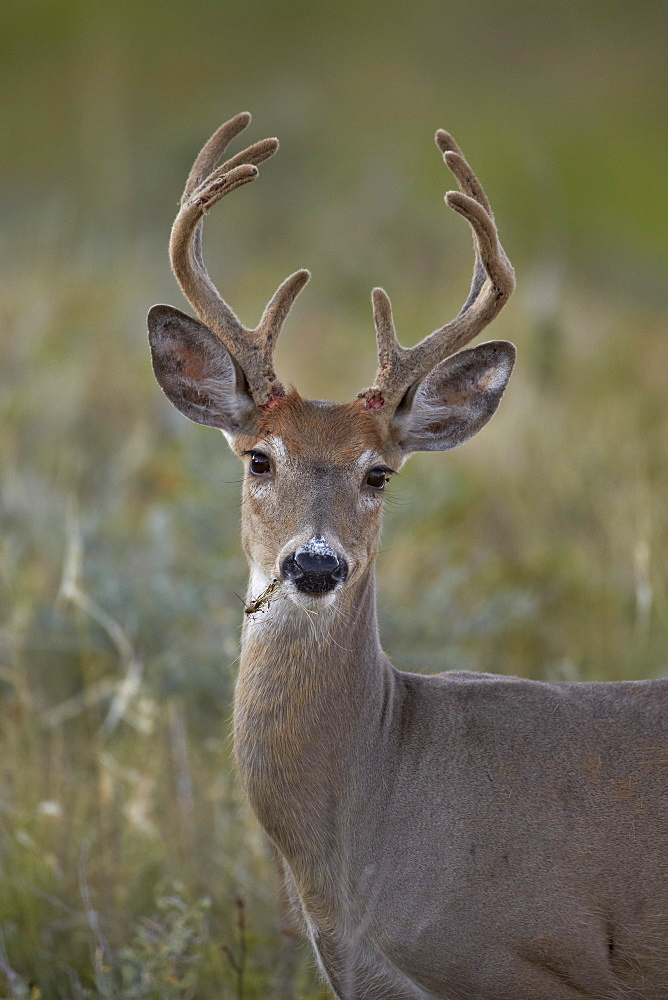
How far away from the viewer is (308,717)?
378 centimetres

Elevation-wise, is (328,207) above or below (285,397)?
above

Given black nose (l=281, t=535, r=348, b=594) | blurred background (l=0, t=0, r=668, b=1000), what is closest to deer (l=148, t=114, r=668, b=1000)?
black nose (l=281, t=535, r=348, b=594)

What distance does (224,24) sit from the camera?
33281mm

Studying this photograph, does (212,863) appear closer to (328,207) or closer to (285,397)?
(285,397)

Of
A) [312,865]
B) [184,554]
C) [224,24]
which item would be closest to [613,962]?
[312,865]

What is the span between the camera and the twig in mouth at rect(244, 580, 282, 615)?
374 centimetres

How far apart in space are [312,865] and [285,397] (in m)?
Result: 1.45

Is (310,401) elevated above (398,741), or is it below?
above

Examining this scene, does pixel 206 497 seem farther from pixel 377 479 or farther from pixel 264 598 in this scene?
pixel 264 598

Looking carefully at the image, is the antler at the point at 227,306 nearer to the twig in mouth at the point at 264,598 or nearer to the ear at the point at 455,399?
the ear at the point at 455,399

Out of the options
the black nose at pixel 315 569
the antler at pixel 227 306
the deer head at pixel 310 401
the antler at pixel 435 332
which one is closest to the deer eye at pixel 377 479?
the deer head at pixel 310 401

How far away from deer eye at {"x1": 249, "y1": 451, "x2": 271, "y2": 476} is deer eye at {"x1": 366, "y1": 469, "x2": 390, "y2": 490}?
32 centimetres

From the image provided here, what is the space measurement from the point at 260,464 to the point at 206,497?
8.61 feet

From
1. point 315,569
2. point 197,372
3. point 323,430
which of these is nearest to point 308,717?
point 315,569
